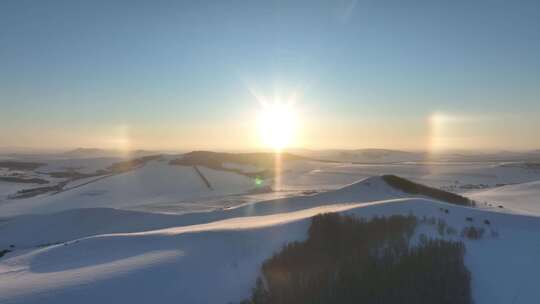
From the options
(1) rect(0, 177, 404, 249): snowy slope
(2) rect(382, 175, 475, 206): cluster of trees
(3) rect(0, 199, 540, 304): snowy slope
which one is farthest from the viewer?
(2) rect(382, 175, 475, 206): cluster of trees

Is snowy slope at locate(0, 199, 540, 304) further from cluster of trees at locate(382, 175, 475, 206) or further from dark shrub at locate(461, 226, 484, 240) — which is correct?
cluster of trees at locate(382, 175, 475, 206)

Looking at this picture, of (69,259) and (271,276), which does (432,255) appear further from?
(69,259)

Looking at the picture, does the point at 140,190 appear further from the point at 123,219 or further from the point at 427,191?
the point at 427,191

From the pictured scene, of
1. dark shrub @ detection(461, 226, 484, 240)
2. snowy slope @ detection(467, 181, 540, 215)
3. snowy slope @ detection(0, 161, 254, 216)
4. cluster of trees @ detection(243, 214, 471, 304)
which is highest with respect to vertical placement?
dark shrub @ detection(461, 226, 484, 240)

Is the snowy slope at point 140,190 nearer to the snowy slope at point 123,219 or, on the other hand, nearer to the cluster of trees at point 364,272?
the snowy slope at point 123,219

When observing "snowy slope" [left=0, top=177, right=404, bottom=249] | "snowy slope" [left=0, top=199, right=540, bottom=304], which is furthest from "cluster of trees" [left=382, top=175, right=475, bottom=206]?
"snowy slope" [left=0, top=199, right=540, bottom=304]

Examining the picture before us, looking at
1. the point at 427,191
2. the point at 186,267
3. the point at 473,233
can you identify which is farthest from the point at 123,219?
the point at 427,191

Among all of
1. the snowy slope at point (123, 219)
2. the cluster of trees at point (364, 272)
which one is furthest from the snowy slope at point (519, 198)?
the cluster of trees at point (364, 272)

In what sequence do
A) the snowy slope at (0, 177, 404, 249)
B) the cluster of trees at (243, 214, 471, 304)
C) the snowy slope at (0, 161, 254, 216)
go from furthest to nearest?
the snowy slope at (0, 161, 254, 216) < the snowy slope at (0, 177, 404, 249) < the cluster of trees at (243, 214, 471, 304)
